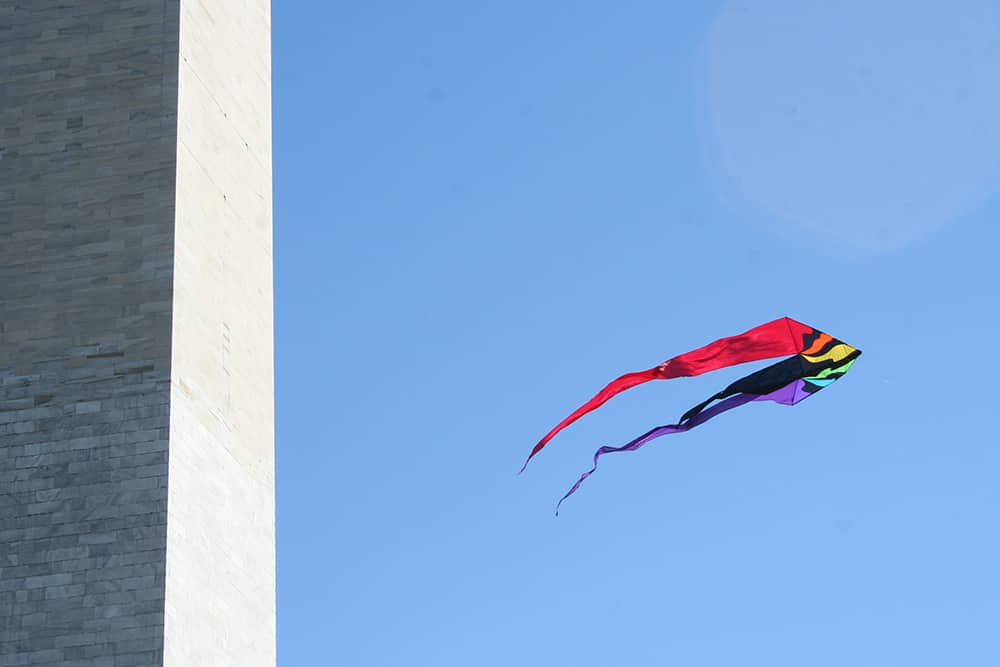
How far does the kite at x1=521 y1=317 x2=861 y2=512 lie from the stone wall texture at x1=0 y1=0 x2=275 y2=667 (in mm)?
5055

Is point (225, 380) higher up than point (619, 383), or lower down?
higher up

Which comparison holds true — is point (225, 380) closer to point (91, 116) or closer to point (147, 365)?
point (147, 365)

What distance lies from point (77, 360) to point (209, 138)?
154 inches

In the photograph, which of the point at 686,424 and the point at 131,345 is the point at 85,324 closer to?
the point at 131,345

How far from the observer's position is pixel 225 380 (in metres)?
24.5

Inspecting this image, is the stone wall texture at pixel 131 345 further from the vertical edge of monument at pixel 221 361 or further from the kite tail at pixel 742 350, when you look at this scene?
the kite tail at pixel 742 350

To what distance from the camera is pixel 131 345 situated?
76.2ft

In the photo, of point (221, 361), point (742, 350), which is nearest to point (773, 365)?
point (742, 350)

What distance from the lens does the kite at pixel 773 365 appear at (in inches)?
955

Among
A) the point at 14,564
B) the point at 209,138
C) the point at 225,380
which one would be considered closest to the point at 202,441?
the point at 225,380

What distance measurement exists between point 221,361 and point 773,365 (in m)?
7.21

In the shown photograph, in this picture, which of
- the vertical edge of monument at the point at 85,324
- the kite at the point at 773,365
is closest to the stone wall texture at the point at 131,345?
the vertical edge of monument at the point at 85,324

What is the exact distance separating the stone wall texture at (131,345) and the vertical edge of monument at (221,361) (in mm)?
39

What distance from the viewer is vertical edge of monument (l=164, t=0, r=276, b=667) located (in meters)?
22.8
